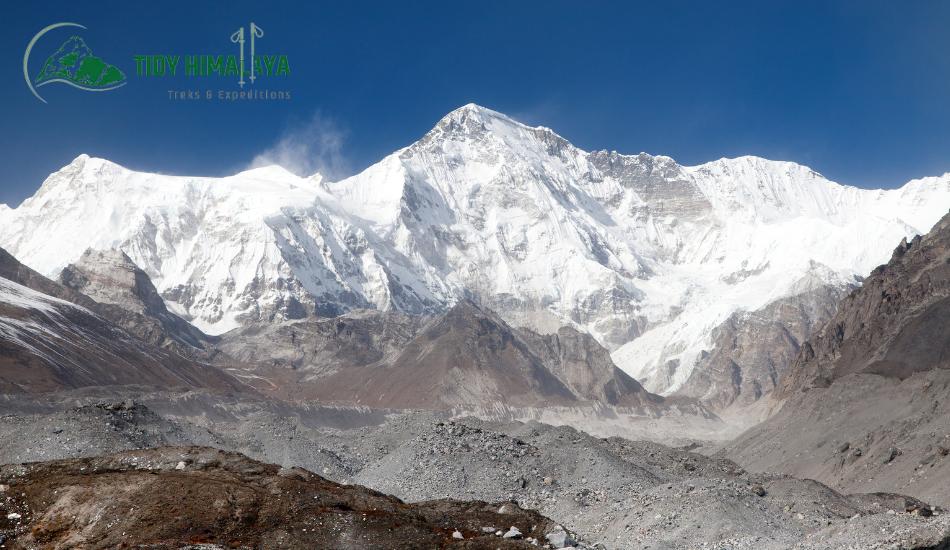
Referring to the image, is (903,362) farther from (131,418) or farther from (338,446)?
(131,418)

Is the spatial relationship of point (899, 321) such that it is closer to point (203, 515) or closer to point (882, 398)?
point (882, 398)

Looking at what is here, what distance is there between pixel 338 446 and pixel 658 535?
45.1 m

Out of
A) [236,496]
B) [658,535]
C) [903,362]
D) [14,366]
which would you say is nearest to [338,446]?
[658,535]

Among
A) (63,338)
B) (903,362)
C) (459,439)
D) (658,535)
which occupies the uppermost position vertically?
(63,338)

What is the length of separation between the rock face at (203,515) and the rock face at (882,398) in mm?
58160

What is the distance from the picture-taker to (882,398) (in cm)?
12975

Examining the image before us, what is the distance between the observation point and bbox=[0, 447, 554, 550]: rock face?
110ft

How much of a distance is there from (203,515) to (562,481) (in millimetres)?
35663

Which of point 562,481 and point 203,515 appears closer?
point 203,515

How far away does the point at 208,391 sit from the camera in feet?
652

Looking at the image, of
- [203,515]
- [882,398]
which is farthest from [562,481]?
[882,398]

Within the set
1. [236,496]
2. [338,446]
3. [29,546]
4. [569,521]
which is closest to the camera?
[29,546]

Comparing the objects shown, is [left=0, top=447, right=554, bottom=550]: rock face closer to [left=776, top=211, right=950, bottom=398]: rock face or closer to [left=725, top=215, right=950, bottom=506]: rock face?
[left=725, top=215, right=950, bottom=506]: rock face

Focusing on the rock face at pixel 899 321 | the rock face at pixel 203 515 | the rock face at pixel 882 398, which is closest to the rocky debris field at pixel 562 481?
the rock face at pixel 203 515
